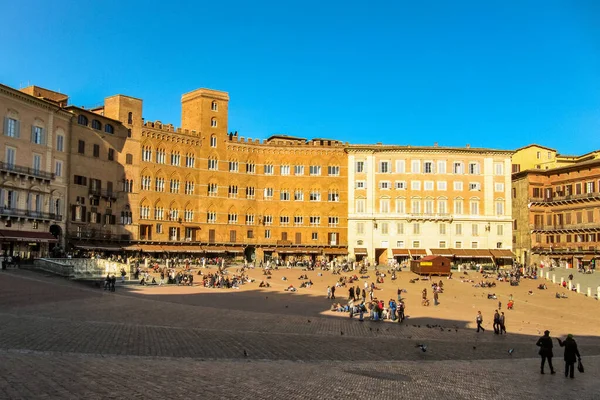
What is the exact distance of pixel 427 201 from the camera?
81062 mm

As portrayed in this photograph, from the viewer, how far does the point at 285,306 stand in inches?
1441

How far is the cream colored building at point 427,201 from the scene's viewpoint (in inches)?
3164

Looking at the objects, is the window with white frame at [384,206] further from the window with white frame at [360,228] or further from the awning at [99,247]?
the awning at [99,247]

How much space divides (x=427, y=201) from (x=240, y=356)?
210ft

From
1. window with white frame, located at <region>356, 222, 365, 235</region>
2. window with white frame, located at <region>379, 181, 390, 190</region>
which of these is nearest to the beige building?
window with white frame, located at <region>356, 222, 365, 235</region>

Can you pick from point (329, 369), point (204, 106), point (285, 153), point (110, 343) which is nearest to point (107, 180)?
point (204, 106)

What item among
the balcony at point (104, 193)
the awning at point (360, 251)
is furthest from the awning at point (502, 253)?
the balcony at point (104, 193)

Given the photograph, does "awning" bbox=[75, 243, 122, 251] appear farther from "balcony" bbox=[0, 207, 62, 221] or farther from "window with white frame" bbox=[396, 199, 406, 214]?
"window with white frame" bbox=[396, 199, 406, 214]

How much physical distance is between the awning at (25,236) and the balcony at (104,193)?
8.85 metres

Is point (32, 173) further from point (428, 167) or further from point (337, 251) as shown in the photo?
point (428, 167)

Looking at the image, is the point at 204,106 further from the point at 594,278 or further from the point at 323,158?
the point at 594,278

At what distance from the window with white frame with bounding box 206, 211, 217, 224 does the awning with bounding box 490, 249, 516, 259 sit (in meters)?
36.6

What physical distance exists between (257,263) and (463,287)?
2904 cm

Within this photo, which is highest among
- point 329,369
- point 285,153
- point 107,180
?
point 285,153
